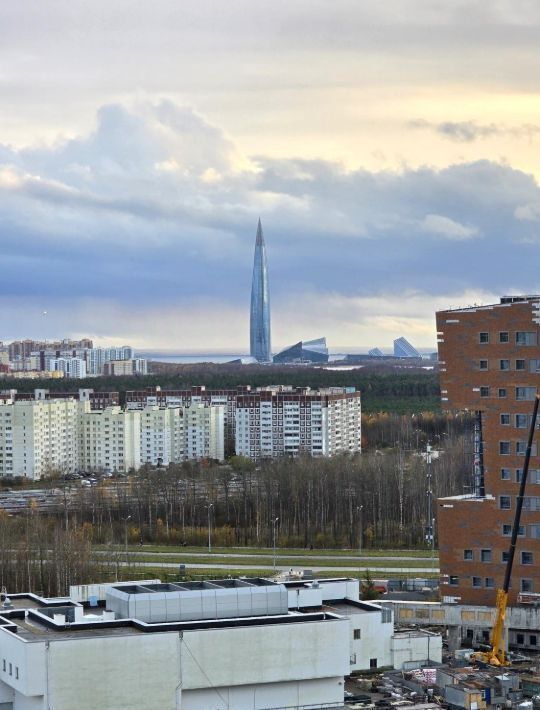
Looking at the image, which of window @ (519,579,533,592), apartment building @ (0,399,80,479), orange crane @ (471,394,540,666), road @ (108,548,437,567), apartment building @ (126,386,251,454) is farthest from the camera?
apartment building @ (126,386,251,454)

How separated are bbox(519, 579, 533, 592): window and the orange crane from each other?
0.39 meters

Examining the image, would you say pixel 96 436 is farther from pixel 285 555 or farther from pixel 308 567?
pixel 308 567

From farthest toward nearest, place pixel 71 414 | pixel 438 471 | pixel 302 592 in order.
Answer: pixel 71 414 < pixel 438 471 < pixel 302 592

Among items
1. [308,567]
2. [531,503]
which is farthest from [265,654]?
[308,567]

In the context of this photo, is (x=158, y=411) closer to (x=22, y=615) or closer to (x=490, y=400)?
(x=490, y=400)

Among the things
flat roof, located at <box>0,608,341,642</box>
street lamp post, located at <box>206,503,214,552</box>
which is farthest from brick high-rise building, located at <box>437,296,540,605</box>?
street lamp post, located at <box>206,503,214,552</box>

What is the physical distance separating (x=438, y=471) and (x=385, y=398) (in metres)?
65.3

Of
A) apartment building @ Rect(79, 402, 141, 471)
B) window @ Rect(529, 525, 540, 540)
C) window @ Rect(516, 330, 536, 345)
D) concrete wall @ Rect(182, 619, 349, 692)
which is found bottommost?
concrete wall @ Rect(182, 619, 349, 692)

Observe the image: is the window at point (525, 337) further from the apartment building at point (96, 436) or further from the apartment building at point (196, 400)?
the apartment building at point (196, 400)

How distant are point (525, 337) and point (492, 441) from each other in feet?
9.15

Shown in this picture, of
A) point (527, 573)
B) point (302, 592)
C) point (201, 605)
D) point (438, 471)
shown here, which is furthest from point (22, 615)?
point (438, 471)

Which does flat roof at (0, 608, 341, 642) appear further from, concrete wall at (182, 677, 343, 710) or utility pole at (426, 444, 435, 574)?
utility pole at (426, 444, 435, 574)

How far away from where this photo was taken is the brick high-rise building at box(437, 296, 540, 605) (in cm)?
3903

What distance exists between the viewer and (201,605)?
29.5 metres
